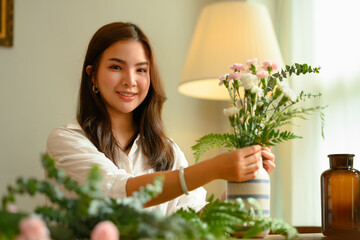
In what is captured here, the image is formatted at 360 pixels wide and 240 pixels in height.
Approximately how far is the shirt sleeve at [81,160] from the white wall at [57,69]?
93 centimetres

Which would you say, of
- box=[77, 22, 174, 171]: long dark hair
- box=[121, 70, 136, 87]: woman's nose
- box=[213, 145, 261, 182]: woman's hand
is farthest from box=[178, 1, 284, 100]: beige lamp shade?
box=[213, 145, 261, 182]: woman's hand

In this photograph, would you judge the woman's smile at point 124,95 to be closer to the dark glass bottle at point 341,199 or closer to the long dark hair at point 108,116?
the long dark hair at point 108,116

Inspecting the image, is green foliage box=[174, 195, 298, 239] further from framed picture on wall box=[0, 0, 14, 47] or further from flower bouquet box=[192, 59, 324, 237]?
framed picture on wall box=[0, 0, 14, 47]

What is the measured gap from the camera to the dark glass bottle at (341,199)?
114cm

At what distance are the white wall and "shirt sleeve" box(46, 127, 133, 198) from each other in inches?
36.7

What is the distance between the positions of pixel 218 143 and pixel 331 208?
0.33 meters

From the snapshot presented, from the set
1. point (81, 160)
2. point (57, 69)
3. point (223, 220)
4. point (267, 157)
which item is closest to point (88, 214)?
point (223, 220)

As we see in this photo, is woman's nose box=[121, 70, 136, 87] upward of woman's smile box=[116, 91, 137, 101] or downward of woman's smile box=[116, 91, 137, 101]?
upward

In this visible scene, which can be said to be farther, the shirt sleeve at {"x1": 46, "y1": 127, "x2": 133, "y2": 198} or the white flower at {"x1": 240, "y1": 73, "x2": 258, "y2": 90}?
the shirt sleeve at {"x1": 46, "y1": 127, "x2": 133, "y2": 198}

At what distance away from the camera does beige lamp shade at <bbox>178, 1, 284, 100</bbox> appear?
201cm

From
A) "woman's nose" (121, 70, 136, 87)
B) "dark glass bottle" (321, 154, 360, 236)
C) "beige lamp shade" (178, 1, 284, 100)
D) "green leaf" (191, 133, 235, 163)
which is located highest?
"beige lamp shade" (178, 1, 284, 100)

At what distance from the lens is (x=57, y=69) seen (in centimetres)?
258

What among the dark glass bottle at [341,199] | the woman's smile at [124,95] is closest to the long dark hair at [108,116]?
the woman's smile at [124,95]

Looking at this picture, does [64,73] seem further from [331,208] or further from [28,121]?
[331,208]
